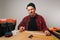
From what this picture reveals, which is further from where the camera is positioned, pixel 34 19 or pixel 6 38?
pixel 34 19

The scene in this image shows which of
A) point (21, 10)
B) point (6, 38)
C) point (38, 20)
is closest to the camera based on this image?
point (6, 38)

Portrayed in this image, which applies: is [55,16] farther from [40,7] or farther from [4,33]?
[4,33]

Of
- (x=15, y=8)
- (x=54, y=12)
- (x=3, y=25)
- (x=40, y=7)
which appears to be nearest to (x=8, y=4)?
(x=15, y=8)

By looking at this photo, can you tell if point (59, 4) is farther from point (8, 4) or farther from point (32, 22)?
point (8, 4)

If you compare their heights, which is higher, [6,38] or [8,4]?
[8,4]

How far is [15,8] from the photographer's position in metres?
3.53

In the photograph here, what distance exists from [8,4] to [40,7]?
3.00 feet

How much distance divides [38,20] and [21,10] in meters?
1.15

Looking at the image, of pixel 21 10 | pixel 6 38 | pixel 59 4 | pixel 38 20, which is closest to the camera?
pixel 6 38

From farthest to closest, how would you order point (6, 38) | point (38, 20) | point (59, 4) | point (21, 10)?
point (21, 10)
point (59, 4)
point (38, 20)
point (6, 38)

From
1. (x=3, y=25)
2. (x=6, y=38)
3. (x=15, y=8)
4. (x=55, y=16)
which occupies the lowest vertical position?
(x=6, y=38)

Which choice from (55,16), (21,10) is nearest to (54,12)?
(55,16)

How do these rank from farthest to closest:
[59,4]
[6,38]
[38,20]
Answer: [59,4] → [38,20] → [6,38]

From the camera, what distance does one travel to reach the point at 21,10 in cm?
351
